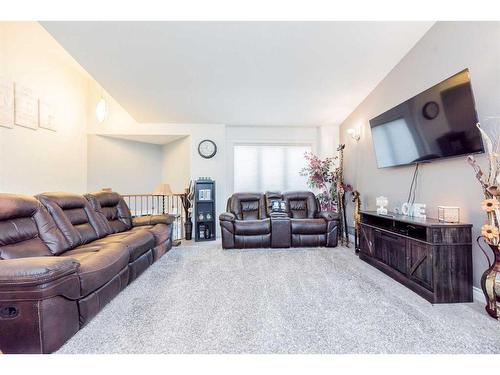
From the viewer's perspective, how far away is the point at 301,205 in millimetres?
4711

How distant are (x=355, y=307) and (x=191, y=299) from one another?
144cm

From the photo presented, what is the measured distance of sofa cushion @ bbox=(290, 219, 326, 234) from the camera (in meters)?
4.10

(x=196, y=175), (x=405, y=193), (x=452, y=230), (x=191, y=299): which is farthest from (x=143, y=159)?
(x=452, y=230)

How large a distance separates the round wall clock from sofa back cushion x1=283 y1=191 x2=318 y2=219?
1.80m

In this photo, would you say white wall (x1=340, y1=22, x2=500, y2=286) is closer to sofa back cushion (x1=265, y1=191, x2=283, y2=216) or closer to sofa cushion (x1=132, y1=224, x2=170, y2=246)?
sofa back cushion (x1=265, y1=191, x2=283, y2=216)

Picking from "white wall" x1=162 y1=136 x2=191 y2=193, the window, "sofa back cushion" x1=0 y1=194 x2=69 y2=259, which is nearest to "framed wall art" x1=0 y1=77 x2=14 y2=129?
"sofa back cushion" x1=0 y1=194 x2=69 y2=259

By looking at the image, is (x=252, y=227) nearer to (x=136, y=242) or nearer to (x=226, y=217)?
(x=226, y=217)

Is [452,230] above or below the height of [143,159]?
below

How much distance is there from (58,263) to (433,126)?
3479 mm

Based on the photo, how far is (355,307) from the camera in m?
1.99

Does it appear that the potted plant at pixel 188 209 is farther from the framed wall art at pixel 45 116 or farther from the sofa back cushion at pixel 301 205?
the framed wall art at pixel 45 116

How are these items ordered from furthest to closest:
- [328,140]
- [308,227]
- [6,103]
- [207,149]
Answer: [328,140] < [207,149] < [308,227] < [6,103]

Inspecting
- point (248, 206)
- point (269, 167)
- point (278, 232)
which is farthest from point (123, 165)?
point (278, 232)
